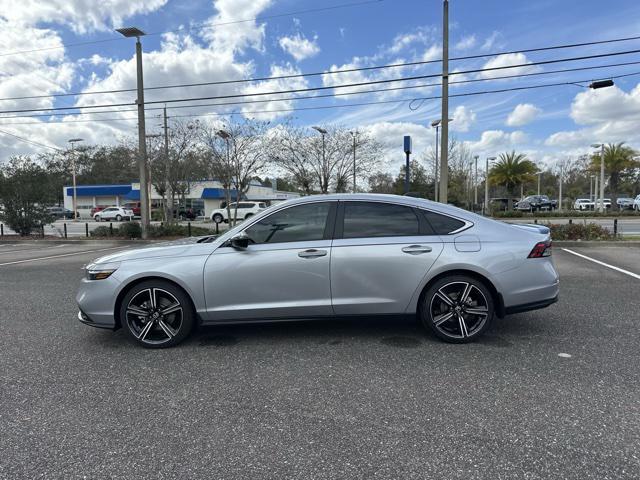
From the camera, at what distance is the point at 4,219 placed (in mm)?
18844

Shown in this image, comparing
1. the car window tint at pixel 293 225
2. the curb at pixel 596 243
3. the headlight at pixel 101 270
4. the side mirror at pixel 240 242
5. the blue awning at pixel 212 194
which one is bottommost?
the curb at pixel 596 243

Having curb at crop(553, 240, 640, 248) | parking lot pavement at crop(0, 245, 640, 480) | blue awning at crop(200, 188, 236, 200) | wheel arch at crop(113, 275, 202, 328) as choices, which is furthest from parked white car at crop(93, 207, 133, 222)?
wheel arch at crop(113, 275, 202, 328)

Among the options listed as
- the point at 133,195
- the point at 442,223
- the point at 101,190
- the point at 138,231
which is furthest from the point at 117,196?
the point at 442,223

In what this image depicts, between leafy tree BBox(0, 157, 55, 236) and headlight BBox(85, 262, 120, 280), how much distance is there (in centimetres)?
1763

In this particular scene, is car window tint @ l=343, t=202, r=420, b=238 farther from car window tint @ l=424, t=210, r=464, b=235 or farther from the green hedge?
the green hedge

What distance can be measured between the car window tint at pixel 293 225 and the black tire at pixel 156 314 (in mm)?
990

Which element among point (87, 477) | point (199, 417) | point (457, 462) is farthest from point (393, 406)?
point (87, 477)

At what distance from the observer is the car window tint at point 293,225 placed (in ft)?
14.4

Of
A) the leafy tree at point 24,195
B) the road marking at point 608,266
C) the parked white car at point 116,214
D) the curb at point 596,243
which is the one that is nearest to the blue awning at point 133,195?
the parked white car at point 116,214

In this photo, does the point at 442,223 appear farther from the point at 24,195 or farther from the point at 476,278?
the point at 24,195

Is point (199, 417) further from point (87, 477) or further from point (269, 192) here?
point (269, 192)

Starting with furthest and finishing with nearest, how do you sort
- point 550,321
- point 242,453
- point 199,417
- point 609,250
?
point 609,250
point 550,321
point 199,417
point 242,453

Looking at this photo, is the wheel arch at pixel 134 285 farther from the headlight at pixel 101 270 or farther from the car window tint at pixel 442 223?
the car window tint at pixel 442 223

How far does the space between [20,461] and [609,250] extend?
14.2m
